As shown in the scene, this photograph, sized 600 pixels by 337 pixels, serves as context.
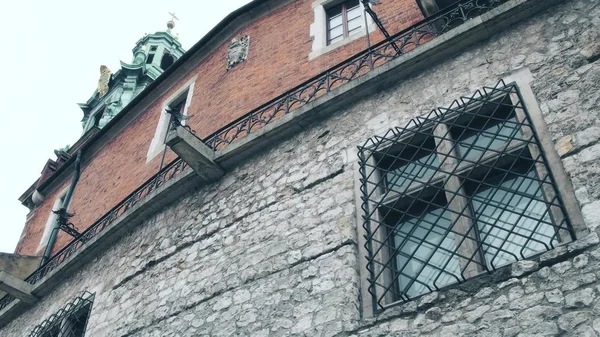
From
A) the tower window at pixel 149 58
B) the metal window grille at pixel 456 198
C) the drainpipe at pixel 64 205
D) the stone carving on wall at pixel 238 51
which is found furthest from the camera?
the tower window at pixel 149 58

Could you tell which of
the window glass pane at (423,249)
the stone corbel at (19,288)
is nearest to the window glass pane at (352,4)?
the window glass pane at (423,249)

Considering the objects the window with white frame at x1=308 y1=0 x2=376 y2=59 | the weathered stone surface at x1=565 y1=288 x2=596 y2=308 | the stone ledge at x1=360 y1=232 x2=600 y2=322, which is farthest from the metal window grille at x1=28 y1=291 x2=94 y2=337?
the weathered stone surface at x1=565 y1=288 x2=596 y2=308

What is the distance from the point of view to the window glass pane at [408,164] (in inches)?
221

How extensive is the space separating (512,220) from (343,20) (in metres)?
5.06

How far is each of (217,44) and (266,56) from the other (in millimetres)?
1762

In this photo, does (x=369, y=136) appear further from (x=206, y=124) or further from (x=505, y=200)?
(x=206, y=124)

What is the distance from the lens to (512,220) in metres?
4.92

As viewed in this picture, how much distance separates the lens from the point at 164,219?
317 inches

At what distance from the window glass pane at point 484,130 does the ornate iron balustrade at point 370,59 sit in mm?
1468

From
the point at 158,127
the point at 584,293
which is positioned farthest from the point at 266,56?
the point at 584,293

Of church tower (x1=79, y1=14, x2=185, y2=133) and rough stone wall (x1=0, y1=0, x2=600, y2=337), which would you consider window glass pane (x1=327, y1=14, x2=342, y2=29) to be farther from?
church tower (x1=79, y1=14, x2=185, y2=133)

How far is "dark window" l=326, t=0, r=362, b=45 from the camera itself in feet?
29.0

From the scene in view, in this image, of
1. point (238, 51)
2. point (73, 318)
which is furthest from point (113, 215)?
point (238, 51)

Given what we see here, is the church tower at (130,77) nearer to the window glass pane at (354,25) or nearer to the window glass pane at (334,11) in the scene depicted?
the window glass pane at (334,11)
